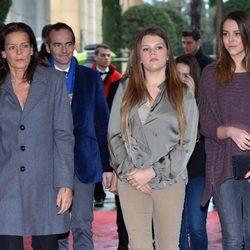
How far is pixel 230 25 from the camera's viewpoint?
5660 mm

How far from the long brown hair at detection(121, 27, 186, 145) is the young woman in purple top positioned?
30 centimetres

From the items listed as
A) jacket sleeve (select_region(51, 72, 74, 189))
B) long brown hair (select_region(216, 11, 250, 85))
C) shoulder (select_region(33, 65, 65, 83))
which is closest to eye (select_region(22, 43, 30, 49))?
shoulder (select_region(33, 65, 65, 83))

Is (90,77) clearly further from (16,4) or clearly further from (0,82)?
A: (16,4)

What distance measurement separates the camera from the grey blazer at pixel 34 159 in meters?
5.27

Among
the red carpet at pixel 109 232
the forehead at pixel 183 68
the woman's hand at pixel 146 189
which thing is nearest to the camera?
the woman's hand at pixel 146 189

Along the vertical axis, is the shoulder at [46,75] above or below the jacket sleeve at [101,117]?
above

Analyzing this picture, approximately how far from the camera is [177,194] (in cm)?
545

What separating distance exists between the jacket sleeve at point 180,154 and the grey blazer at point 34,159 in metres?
0.63

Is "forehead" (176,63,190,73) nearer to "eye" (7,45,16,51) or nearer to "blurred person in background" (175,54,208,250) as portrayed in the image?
"blurred person in background" (175,54,208,250)

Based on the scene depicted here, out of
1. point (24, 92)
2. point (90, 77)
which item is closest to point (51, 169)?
point (24, 92)

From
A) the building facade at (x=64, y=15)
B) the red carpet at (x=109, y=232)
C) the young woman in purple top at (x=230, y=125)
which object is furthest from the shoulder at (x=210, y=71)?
the building facade at (x=64, y=15)

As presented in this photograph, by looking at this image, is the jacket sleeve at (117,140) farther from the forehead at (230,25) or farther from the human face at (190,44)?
the human face at (190,44)

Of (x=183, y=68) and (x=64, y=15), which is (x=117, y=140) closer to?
(x=183, y=68)

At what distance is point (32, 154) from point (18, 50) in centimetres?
74
